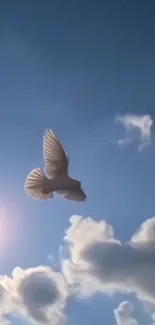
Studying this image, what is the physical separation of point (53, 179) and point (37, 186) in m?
0.15

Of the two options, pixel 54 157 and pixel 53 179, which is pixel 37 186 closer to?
pixel 53 179

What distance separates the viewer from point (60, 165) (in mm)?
3850

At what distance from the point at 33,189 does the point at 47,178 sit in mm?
147

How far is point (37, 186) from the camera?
3887 millimetres

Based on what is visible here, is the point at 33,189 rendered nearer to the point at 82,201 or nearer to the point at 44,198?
the point at 44,198

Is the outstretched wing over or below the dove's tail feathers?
over

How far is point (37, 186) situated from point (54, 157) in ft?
0.92

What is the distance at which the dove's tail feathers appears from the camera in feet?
12.7

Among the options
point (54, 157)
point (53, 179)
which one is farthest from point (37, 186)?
point (54, 157)

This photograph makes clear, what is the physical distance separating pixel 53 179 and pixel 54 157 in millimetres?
181

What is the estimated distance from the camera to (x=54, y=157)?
152 inches

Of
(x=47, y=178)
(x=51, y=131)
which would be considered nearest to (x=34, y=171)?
(x=47, y=178)

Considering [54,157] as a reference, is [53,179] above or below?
below

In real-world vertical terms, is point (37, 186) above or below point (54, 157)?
below
